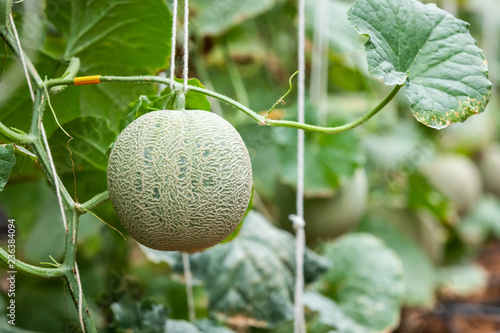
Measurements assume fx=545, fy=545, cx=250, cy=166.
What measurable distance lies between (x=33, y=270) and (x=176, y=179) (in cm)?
20

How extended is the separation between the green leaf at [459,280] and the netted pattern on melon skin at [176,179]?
79.1 inches

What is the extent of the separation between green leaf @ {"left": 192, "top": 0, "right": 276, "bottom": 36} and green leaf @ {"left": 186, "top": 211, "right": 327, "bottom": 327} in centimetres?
60

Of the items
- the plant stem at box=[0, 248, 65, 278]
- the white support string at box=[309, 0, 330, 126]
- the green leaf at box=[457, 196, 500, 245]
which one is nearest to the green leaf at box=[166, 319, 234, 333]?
the plant stem at box=[0, 248, 65, 278]

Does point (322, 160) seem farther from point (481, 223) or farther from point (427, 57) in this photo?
point (481, 223)

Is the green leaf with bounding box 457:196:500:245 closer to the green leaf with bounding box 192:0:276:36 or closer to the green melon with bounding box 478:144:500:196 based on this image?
the green melon with bounding box 478:144:500:196

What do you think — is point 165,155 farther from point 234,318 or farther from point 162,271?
point 162,271

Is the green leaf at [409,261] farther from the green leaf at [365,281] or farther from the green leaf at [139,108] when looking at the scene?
the green leaf at [139,108]

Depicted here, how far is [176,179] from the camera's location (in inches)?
22.7

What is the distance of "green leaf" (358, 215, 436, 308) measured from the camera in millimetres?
1948

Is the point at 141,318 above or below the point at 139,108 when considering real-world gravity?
below

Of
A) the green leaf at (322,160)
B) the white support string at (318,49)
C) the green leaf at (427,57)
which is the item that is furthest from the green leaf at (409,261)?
the green leaf at (427,57)

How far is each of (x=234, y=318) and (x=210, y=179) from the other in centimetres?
49

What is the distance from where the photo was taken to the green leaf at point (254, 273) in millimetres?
1009

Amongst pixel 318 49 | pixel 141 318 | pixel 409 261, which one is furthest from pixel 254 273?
pixel 409 261
